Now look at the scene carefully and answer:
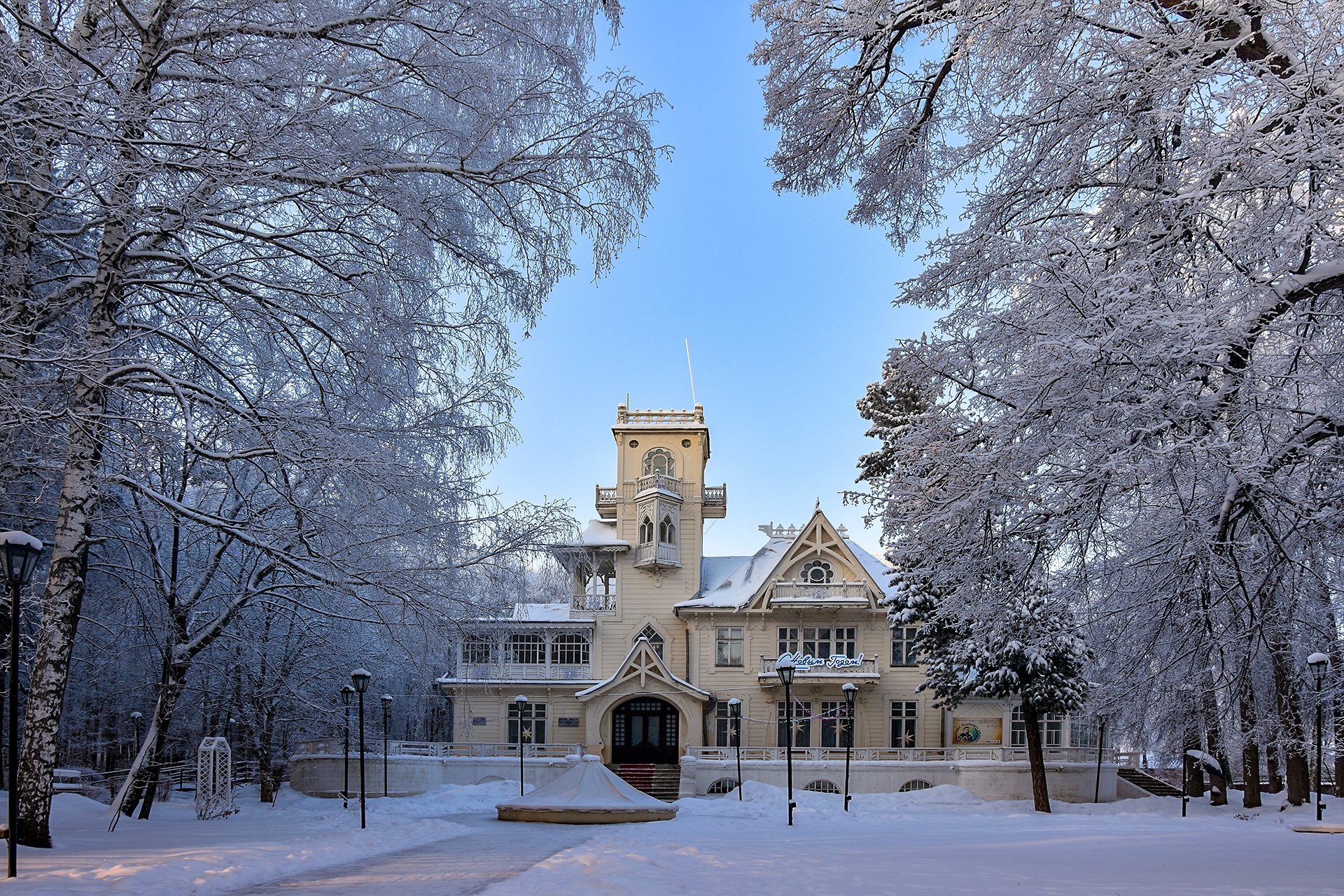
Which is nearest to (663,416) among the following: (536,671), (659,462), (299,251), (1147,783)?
(659,462)

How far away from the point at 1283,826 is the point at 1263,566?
13324mm

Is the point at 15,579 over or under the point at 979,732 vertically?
over

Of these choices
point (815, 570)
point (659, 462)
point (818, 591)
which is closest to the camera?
point (818, 591)

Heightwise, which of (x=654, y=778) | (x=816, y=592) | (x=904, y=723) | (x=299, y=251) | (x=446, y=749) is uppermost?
(x=299, y=251)

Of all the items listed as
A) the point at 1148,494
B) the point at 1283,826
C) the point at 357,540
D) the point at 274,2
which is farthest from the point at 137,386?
the point at 1283,826

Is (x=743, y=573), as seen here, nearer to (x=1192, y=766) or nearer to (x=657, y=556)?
(x=657, y=556)

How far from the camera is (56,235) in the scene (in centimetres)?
1102

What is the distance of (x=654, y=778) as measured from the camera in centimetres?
3506

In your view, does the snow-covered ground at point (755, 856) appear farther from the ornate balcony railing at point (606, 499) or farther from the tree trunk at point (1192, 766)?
the ornate balcony railing at point (606, 499)

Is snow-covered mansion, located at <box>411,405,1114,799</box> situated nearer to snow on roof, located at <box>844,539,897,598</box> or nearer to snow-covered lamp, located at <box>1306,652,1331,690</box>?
snow on roof, located at <box>844,539,897,598</box>

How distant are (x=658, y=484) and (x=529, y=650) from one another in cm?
837

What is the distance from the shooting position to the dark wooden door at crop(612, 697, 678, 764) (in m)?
38.2

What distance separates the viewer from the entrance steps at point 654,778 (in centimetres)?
3403

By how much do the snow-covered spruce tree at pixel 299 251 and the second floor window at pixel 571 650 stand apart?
92.2 ft
